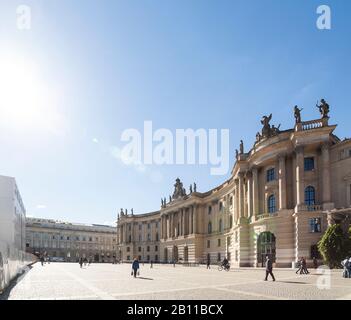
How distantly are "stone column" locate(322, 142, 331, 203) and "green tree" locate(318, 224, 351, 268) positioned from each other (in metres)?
6.38

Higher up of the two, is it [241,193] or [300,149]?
[300,149]

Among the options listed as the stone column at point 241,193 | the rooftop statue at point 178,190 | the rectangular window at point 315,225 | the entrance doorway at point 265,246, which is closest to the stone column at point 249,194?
the stone column at point 241,193

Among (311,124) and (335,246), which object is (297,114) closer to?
(311,124)

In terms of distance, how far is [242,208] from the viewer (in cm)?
6581

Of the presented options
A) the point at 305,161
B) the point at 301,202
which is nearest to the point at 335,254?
the point at 301,202

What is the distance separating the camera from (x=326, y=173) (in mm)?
49406

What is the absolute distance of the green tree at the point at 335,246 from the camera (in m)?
41.8

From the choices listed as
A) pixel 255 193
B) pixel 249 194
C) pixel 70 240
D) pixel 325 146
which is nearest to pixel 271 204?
pixel 255 193

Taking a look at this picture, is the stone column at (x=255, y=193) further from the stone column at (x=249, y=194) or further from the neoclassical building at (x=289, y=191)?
the stone column at (x=249, y=194)

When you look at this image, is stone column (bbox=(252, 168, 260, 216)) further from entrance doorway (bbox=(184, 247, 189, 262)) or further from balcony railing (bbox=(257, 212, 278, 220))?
entrance doorway (bbox=(184, 247, 189, 262))

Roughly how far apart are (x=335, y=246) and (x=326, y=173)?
34.7 feet

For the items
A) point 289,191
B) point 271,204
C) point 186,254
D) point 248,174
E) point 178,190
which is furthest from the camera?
point 178,190

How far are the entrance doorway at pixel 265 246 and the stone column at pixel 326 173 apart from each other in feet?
32.4
